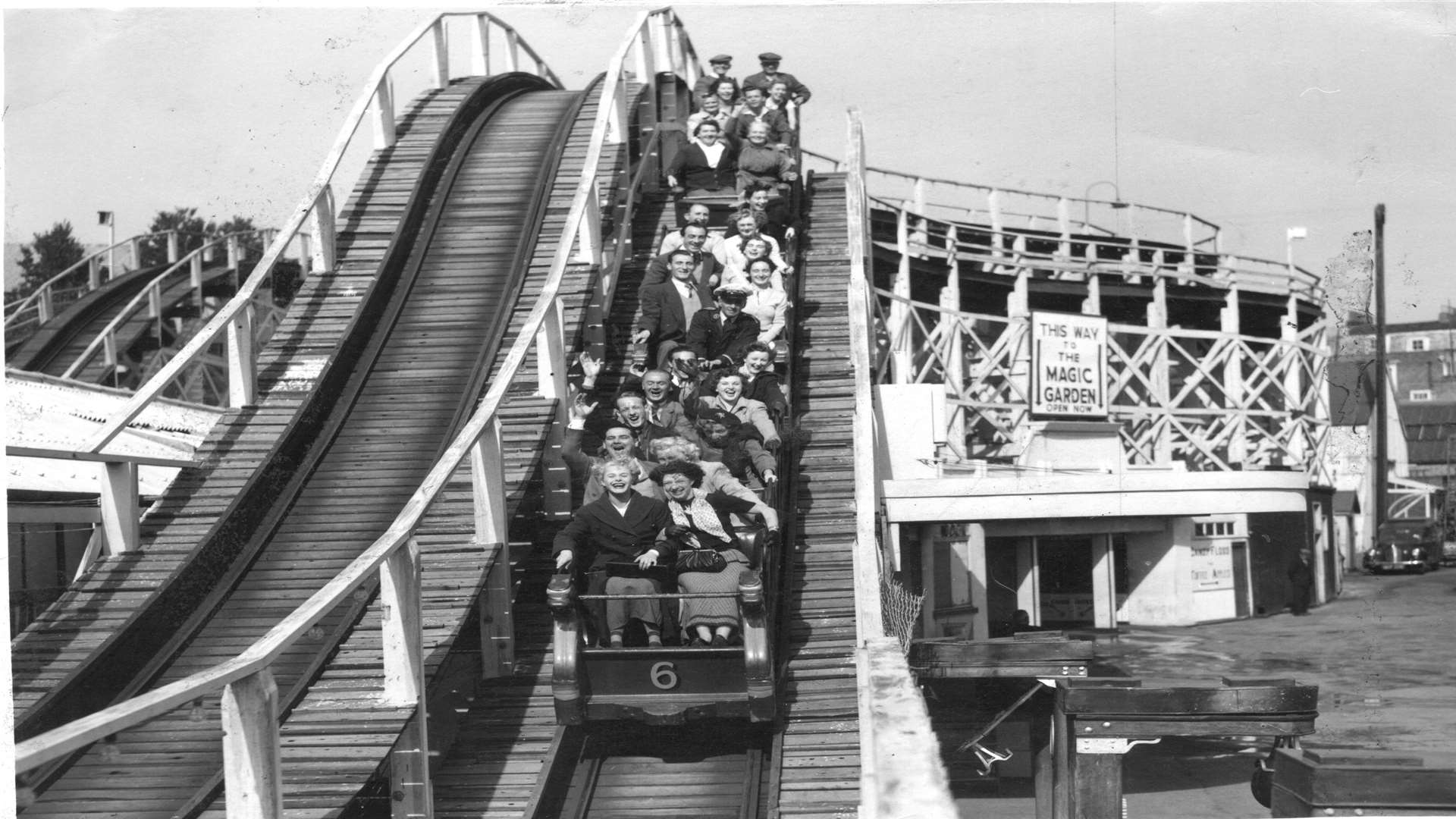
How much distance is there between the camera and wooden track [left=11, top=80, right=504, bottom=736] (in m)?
7.47

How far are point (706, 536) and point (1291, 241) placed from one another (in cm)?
2721

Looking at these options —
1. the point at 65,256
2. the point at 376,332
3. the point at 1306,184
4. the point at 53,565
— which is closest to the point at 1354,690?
the point at 1306,184

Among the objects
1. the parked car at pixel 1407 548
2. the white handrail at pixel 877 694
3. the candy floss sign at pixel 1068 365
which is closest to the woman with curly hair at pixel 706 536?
the white handrail at pixel 877 694

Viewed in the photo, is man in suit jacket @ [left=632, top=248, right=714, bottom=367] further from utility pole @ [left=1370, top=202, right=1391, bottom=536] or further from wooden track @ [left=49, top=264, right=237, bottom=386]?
wooden track @ [left=49, top=264, right=237, bottom=386]

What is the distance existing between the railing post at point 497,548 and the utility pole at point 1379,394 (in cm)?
816

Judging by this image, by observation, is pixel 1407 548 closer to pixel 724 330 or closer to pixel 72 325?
pixel 72 325

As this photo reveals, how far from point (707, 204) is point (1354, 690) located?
696 centimetres

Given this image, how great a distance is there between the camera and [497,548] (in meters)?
7.79

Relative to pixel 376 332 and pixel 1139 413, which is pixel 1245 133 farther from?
pixel 1139 413

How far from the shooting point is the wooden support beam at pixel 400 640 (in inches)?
251

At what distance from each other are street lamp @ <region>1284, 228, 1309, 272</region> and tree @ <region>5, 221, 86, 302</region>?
91.0ft

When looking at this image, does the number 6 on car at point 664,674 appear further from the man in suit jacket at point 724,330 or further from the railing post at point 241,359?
the railing post at point 241,359

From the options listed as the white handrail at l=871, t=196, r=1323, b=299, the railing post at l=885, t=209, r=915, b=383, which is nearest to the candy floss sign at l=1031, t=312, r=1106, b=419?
the railing post at l=885, t=209, r=915, b=383

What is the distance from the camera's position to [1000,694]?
9758mm
